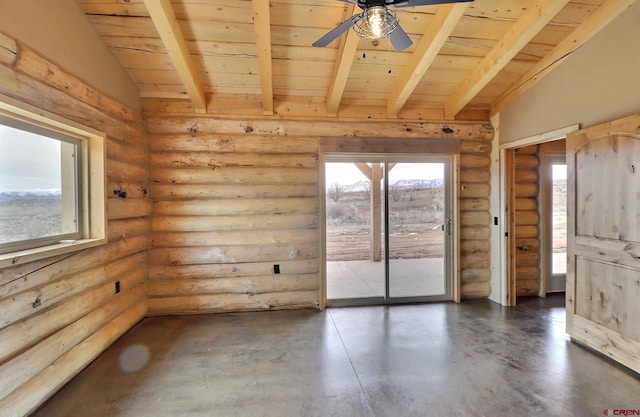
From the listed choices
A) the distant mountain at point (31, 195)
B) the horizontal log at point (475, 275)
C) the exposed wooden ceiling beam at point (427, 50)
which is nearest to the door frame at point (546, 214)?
the horizontal log at point (475, 275)

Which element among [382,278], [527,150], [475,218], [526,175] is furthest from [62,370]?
[527,150]

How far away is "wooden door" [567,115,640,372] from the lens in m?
2.68

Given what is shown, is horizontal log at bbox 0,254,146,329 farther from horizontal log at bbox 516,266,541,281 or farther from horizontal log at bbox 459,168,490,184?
horizontal log at bbox 516,266,541,281

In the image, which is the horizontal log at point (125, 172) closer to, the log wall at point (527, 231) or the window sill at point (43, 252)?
the window sill at point (43, 252)

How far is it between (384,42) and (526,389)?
3.44 m

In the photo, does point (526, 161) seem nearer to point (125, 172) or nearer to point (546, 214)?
point (546, 214)

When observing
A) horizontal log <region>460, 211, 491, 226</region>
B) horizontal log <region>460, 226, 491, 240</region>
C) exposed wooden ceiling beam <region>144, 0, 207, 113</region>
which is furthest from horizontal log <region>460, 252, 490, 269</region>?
exposed wooden ceiling beam <region>144, 0, 207, 113</region>

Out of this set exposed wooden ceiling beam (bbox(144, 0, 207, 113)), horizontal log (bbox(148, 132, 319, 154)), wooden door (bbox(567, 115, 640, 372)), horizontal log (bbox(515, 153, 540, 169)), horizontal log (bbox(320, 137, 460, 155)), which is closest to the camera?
exposed wooden ceiling beam (bbox(144, 0, 207, 113))

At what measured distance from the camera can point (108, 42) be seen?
3.19 m

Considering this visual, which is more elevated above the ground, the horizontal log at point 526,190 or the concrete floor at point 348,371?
the horizontal log at point 526,190

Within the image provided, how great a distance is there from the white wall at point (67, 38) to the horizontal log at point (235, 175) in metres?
0.98

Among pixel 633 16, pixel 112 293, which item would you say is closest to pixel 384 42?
pixel 633 16

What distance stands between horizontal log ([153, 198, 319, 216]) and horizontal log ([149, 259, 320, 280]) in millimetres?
687

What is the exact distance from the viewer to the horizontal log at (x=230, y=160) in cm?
404
